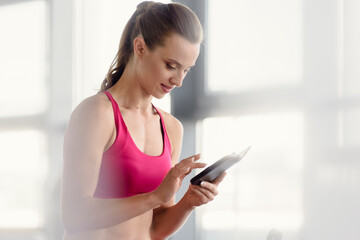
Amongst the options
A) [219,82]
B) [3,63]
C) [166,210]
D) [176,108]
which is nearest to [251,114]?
[219,82]

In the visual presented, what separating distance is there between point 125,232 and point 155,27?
1.62 feet

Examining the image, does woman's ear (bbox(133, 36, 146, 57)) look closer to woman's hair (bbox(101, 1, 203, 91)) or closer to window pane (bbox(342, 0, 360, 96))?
woman's hair (bbox(101, 1, 203, 91))

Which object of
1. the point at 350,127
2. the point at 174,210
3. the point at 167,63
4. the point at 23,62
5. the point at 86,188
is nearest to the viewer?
the point at 86,188

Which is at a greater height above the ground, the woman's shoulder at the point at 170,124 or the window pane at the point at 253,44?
the window pane at the point at 253,44

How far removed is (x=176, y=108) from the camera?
201 centimetres

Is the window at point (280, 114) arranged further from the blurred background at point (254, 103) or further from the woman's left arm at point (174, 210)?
the woman's left arm at point (174, 210)

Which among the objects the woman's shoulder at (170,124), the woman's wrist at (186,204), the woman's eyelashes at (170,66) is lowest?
the woman's wrist at (186,204)

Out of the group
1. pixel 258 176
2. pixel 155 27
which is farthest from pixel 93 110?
pixel 258 176

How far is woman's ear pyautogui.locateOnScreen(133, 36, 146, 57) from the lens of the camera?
1.10 meters

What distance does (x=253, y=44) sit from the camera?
1859 millimetres

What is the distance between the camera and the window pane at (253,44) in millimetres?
1791

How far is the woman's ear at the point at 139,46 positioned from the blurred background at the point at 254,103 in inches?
12.3

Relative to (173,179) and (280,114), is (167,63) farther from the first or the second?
(280,114)

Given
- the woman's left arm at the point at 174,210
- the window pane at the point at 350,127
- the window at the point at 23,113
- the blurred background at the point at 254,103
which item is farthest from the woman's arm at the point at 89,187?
the window at the point at 23,113
